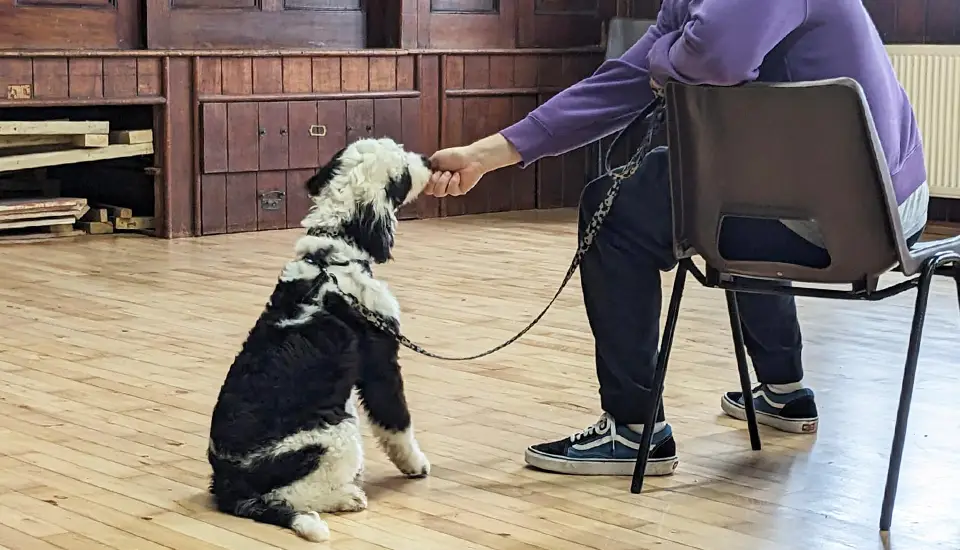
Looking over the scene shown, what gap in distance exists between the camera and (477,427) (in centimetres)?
298

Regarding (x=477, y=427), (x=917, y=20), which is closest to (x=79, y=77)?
(x=477, y=427)

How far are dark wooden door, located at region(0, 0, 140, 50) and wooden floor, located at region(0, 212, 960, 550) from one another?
1136 millimetres

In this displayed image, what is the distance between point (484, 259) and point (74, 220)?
1.84 m

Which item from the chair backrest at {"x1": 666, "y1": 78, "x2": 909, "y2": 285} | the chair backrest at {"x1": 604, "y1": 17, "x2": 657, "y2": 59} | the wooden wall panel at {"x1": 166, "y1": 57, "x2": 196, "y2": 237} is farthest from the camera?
the chair backrest at {"x1": 604, "y1": 17, "x2": 657, "y2": 59}

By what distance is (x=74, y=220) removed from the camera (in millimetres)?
6043

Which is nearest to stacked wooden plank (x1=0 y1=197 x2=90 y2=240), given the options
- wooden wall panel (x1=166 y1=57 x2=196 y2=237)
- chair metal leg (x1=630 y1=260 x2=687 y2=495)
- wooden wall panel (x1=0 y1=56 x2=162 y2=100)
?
wooden wall panel (x1=166 y1=57 x2=196 y2=237)

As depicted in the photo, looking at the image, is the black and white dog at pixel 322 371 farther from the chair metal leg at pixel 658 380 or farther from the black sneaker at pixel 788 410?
the black sneaker at pixel 788 410

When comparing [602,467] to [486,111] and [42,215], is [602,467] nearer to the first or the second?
[42,215]

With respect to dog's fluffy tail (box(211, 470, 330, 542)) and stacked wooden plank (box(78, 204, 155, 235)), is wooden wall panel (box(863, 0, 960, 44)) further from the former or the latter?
dog's fluffy tail (box(211, 470, 330, 542))

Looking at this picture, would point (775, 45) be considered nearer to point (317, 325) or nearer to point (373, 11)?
point (317, 325)

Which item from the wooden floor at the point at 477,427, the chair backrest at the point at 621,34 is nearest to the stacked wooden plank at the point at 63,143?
the wooden floor at the point at 477,427

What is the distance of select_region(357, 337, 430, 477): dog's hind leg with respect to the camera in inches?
95.8

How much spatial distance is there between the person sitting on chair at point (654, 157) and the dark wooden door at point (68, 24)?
361 cm

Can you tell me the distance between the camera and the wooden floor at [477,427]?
90.2 inches
